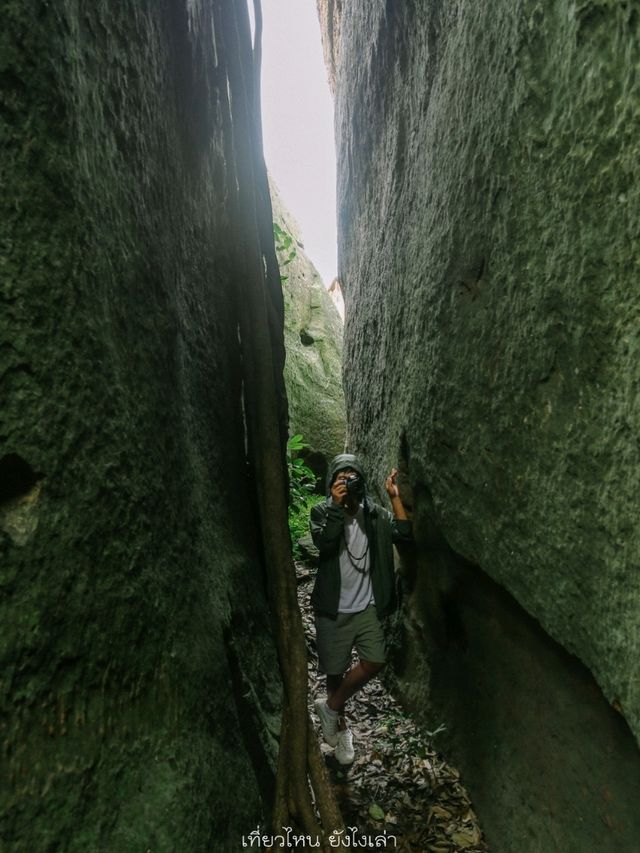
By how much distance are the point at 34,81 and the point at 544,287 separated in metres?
1.63

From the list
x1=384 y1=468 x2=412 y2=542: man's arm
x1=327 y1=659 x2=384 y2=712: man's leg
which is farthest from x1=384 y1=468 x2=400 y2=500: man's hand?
x1=327 y1=659 x2=384 y2=712: man's leg

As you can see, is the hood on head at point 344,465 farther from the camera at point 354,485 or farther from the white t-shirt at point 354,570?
the white t-shirt at point 354,570

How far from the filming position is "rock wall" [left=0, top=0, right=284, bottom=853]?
1271mm

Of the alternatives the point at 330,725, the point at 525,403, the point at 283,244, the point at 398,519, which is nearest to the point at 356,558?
the point at 398,519

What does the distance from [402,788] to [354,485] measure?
71.3 inches

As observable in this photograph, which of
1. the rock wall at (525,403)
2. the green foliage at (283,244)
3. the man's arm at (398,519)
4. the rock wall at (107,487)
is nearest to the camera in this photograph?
the rock wall at (107,487)

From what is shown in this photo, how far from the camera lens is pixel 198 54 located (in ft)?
11.5

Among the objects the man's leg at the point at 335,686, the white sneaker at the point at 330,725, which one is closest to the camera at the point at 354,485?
the man's leg at the point at 335,686

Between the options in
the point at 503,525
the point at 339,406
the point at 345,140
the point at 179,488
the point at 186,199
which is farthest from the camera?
the point at 339,406

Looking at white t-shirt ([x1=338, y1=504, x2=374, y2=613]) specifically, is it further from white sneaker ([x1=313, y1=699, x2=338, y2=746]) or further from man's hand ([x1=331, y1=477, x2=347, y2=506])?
white sneaker ([x1=313, y1=699, x2=338, y2=746])

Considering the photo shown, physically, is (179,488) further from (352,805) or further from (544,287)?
(352,805)

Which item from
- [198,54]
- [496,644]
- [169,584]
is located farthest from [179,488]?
[198,54]

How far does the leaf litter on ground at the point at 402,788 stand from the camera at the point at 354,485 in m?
1.57

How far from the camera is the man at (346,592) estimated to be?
3734mm
